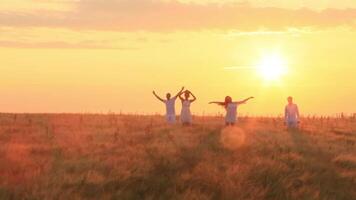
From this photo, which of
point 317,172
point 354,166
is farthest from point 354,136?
point 317,172

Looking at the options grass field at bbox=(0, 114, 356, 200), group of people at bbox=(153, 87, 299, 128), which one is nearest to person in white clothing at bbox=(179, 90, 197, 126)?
group of people at bbox=(153, 87, 299, 128)

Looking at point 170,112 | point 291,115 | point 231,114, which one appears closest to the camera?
point 231,114

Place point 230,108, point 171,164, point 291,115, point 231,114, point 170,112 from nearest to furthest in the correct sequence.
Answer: point 171,164
point 231,114
point 230,108
point 291,115
point 170,112

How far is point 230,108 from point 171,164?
1425 centimetres

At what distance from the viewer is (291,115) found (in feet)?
113

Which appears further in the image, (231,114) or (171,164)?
(231,114)

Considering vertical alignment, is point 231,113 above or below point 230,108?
below

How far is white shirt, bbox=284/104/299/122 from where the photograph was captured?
1358 inches

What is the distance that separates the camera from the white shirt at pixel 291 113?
34500 millimetres

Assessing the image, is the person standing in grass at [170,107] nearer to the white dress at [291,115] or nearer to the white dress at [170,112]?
the white dress at [170,112]

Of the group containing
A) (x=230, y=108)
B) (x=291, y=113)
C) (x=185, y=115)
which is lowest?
(x=185, y=115)

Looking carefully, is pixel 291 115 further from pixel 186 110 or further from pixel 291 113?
pixel 186 110

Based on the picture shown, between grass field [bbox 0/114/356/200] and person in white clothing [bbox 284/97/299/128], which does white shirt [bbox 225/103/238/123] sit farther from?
grass field [bbox 0/114/356/200]

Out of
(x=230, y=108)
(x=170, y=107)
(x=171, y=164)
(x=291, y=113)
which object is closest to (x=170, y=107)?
(x=170, y=107)
